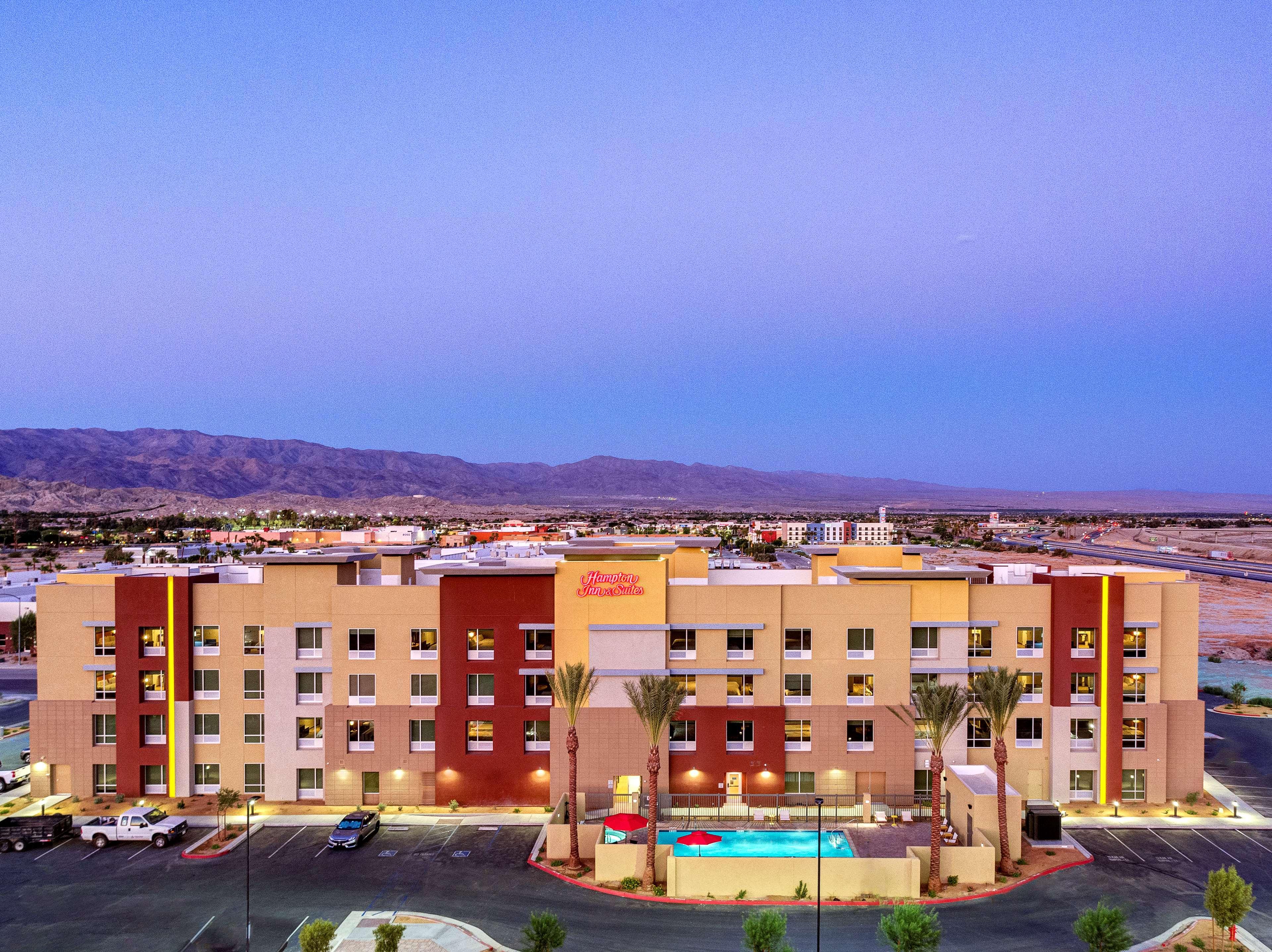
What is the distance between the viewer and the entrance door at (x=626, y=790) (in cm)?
4141

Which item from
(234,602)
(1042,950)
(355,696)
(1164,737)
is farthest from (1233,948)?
(234,602)

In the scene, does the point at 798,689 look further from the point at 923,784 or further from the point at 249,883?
the point at 249,883

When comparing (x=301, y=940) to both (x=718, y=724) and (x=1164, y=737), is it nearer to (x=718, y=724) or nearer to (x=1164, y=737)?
(x=718, y=724)

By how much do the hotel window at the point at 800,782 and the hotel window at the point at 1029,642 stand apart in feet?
46.0

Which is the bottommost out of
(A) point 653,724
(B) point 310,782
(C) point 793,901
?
(C) point 793,901

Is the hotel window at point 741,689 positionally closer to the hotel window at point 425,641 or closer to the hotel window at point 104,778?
the hotel window at point 425,641

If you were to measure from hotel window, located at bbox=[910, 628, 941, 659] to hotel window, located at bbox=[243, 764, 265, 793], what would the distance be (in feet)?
125

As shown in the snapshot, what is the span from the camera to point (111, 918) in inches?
1243

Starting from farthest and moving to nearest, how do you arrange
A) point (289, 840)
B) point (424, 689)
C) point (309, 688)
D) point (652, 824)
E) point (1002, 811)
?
point (309, 688) → point (424, 689) → point (289, 840) → point (1002, 811) → point (652, 824)

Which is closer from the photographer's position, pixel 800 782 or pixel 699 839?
pixel 699 839

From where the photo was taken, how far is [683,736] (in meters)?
42.6

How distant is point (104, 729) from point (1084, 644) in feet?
185

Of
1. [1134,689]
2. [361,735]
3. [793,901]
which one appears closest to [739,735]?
[793,901]

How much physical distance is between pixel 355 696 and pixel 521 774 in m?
10.5
